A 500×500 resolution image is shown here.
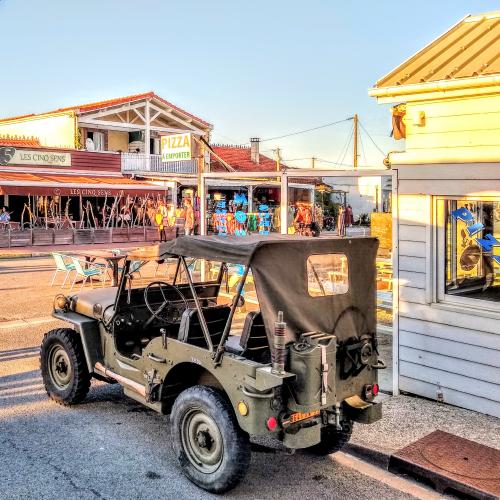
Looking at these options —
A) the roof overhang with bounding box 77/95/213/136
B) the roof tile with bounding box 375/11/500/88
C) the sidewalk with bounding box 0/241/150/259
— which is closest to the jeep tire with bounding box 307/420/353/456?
the roof tile with bounding box 375/11/500/88

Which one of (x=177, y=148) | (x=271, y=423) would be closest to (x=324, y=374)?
(x=271, y=423)

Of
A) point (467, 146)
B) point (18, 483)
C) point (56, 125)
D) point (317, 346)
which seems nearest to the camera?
point (317, 346)

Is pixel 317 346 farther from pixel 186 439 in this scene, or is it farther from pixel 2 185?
pixel 2 185

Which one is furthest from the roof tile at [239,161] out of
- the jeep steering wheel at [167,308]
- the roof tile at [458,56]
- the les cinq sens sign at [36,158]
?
the jeep steering wheel at [167,308]

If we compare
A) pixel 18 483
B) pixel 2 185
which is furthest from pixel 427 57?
pixel 2 185

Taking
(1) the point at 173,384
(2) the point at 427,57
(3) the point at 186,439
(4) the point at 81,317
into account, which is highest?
(2) the point at 427,57

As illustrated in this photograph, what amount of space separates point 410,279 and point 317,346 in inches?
101

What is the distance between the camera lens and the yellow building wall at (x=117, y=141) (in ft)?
111

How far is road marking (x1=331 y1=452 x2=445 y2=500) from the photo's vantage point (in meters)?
4.22

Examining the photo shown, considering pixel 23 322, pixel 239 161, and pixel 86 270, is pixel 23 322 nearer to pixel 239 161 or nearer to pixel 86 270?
pixel 86 270

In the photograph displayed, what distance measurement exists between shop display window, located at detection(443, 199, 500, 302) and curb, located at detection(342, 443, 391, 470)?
6.36ft

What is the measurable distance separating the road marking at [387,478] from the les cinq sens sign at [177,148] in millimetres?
10304

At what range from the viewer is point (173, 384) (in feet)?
15.3

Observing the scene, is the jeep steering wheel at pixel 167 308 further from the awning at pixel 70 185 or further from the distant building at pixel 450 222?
Result: the awning at pixel 70 185
